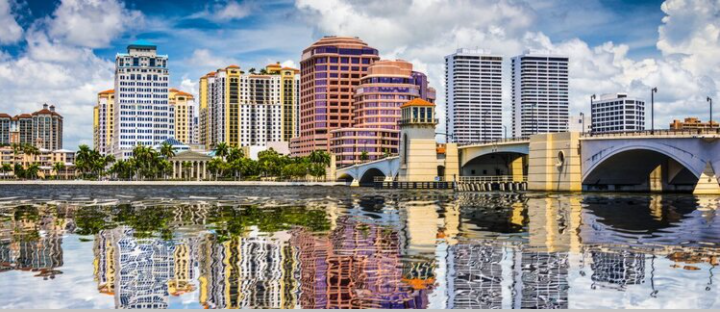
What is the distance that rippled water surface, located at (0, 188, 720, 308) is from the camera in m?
22.6

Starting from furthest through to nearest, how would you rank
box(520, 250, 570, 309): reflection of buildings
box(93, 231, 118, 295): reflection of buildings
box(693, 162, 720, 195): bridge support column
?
box(693, 162, 720, 195): bridge support column
box(93, 231, 118, 295): reflection of buildings
box(520, 250, 570, 309): reflection of buildings

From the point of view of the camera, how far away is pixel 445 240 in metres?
37.8

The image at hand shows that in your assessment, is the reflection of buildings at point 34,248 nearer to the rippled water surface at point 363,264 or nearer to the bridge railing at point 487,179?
the rippled water surface at point 363,264

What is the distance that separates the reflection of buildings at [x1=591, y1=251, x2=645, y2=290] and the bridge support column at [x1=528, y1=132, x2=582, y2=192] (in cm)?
7577

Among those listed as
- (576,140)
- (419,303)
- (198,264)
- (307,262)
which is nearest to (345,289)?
(419,303)

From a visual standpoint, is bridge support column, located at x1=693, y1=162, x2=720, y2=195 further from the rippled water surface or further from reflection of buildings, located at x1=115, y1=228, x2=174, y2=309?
reflection of buildings, located at x1=115, y1=228, x2=174, y2=309

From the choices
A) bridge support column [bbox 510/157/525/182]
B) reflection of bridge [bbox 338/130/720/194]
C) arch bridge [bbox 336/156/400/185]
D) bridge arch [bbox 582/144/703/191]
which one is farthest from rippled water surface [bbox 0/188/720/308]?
arch bridge [bbox 336/156/400/185]

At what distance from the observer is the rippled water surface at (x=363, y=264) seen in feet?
74.1

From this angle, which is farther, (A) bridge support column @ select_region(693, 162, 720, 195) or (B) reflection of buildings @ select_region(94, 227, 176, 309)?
(A) bridge support column @ select_region(693, 162, 720, 195)

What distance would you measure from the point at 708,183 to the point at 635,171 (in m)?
21.1

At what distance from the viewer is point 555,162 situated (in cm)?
10931

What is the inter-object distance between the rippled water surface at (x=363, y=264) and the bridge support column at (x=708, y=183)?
4181cm

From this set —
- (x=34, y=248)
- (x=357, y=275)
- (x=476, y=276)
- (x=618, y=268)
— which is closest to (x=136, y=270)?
(x=357, y=275)

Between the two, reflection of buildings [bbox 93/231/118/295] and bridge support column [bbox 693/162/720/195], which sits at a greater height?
bridge support column [bbox 693/162/720/195]
